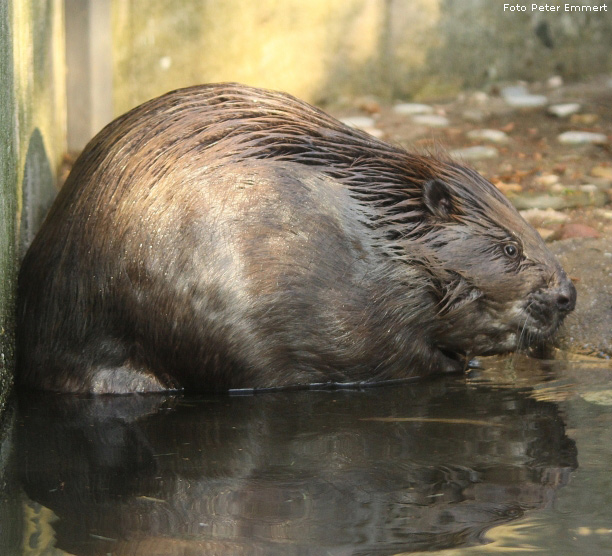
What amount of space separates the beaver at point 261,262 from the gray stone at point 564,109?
4.00 metres

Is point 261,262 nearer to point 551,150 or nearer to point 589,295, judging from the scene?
point 589,295

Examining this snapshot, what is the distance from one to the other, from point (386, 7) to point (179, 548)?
7294mm

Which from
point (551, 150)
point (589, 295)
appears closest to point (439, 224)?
point (589, 295)

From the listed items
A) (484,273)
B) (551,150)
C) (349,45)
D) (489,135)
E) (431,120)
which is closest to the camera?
(484,273)

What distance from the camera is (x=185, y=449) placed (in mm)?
3879

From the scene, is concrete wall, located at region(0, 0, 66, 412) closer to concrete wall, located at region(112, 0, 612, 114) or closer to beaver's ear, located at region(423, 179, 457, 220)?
concrete wall, located at region(112, 0, 612, 114)

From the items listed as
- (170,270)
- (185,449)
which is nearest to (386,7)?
(170,270)

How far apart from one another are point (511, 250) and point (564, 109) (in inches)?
168

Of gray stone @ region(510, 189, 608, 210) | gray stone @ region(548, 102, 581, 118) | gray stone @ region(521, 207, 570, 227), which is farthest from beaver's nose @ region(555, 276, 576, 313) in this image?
gray stone @ region(548, 102, 581, 118)

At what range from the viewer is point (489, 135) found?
8.47m

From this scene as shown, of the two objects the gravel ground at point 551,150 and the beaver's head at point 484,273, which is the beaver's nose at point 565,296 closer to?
the beaver's head at point 484,273

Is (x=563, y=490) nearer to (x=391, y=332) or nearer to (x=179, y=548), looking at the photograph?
(x=179, y=548)

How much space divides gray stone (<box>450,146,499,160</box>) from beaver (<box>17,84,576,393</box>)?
111 inches

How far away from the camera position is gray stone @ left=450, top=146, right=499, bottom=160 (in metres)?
8.01
